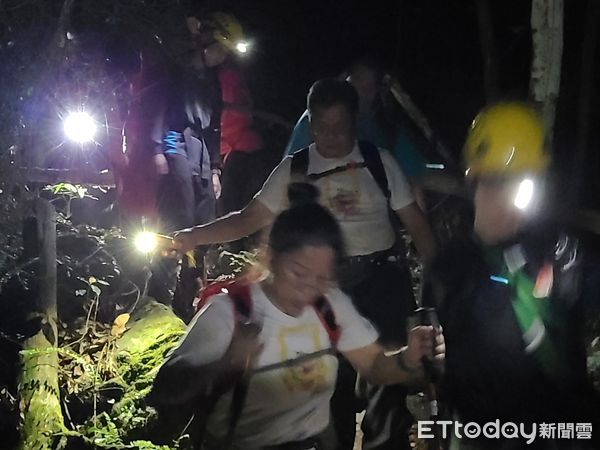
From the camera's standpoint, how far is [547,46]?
2359 millimetres

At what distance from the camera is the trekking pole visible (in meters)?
1.93

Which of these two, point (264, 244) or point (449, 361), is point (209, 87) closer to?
point (264, 244)

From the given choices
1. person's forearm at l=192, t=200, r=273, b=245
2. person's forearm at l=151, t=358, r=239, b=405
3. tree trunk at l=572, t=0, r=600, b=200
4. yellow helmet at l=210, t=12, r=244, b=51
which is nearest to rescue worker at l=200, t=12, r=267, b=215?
yellow helmet at l=210, t=12, r=244, b=51

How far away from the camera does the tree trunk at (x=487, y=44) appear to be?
8.21 feet

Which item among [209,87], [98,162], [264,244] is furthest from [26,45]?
[264,244]

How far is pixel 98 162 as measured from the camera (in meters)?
2.32

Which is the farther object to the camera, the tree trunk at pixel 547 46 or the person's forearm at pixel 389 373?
the tree trunk at pixel 547 46

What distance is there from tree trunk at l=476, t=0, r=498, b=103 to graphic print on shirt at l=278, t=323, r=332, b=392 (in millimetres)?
1157

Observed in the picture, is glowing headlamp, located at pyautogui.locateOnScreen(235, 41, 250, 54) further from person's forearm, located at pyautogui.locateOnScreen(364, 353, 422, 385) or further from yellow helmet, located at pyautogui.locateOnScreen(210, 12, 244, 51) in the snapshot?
person's forearm, located at pyautogui.locateOnScreen(364, 353, 422, 385)

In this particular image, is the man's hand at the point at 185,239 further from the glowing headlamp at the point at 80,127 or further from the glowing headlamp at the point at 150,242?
the glowing headlamp at the point at 80,127

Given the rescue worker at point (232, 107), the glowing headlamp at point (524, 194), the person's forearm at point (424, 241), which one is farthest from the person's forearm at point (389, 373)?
the rescue worker at point (232, 107)

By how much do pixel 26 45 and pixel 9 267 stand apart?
2.49ft

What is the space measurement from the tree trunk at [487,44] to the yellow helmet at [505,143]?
354mm

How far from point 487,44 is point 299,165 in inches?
44.7
